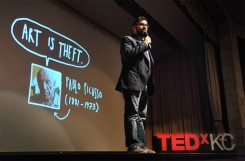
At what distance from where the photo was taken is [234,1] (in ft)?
15.0

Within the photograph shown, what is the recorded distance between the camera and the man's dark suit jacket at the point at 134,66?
5.76ft

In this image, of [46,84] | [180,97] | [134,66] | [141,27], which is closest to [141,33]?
[141,27]

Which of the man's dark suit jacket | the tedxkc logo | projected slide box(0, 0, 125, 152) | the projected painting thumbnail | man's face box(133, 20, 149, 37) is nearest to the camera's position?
the man's dark suit jacket

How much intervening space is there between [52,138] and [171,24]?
2.72 m

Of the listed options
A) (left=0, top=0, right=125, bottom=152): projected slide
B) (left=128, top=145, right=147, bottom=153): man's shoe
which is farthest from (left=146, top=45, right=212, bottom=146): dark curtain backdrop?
(left=128, top=145, right=147, bottom=153): man's shoe

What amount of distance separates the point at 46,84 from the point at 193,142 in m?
2.27

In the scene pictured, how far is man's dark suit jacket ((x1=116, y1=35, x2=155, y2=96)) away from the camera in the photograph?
176cm

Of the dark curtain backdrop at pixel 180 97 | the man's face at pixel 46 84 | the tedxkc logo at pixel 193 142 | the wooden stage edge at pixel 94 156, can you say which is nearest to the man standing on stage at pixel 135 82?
the wooden stage edge at pixel 94 156

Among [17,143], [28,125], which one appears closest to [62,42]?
[28,125]

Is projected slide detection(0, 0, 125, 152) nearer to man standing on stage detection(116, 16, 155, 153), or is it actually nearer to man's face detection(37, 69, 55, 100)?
man's face detection(37, 69, 55, 100)

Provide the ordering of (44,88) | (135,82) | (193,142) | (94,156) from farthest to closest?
(193,142) < (44,88) < (135,82) < (94,156)

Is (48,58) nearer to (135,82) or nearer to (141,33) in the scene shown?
(141,33)

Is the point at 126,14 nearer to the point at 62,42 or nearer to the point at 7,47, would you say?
the point at 62,42

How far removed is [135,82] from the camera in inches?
69.3
